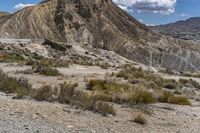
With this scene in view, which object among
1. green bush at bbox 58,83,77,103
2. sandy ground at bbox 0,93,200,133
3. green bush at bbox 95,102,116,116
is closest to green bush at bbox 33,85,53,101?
green bush at bbox 58,83,77,103

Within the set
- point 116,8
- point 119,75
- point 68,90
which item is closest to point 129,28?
point 116,8

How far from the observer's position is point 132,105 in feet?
59.5

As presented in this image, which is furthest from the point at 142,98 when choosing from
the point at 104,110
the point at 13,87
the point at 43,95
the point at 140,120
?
the point at 13,87

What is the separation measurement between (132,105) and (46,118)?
5206 mm

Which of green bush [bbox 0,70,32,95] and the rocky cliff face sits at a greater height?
the rocky cliff face

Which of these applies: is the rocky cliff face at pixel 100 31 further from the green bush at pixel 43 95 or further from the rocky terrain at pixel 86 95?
the green bush at pixel 43 95

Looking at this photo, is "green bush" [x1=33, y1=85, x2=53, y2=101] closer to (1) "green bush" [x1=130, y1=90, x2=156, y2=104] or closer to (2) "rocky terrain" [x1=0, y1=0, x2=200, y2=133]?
(2) "rocky terrain" [x1=0, y1=0, x2=200, y2=133]

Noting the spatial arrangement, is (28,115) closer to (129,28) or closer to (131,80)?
(131,80)

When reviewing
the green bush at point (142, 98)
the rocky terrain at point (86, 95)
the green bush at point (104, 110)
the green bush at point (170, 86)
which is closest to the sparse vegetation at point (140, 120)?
the rocky terrain at point (86, 95)

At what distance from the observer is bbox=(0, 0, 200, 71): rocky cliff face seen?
104 m

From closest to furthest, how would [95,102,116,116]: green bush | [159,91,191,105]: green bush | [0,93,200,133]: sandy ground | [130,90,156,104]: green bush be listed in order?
[0,93,200,133]: sandy ground < [95,102,116,116]: green bush < [130,90,156,104]: green bush < [159,91,191,105]: green bush

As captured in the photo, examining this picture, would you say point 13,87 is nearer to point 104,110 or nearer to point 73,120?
point 104,110

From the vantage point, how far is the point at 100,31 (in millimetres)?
113062

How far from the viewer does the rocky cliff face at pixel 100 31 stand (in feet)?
342
